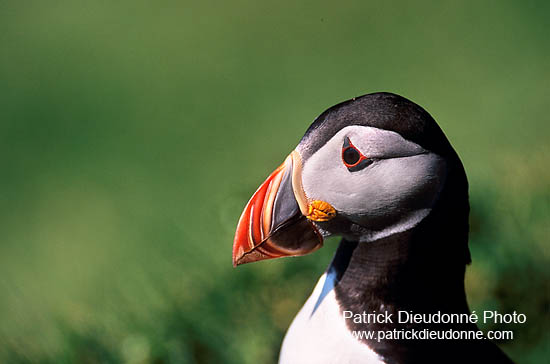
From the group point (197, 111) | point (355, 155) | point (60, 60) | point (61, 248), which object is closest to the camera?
point (355, 155)

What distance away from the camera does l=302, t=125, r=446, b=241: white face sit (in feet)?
5.35

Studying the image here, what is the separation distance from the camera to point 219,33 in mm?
6035

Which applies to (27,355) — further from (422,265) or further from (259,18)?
(259,18)

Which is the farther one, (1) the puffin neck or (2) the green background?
(2) the green background

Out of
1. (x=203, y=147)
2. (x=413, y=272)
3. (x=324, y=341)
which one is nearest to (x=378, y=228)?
(x=413, y=272)

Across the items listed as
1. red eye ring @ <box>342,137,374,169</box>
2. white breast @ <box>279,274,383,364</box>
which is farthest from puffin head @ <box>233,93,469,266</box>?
white breast @ <box>279,274,383,364</box>

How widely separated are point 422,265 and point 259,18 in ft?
15.2

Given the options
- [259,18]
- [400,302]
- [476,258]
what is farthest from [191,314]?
[259,18]

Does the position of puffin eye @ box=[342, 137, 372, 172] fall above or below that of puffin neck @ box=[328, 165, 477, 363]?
above

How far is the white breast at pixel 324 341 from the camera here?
5.67 feet

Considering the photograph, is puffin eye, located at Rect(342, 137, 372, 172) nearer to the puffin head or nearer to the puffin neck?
the puffin head

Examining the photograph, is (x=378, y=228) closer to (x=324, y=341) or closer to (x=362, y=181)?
(x=362, y=181)

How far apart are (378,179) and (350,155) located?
3.0 inches

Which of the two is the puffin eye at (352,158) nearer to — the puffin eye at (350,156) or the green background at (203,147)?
the puffin eye at (350,156)
